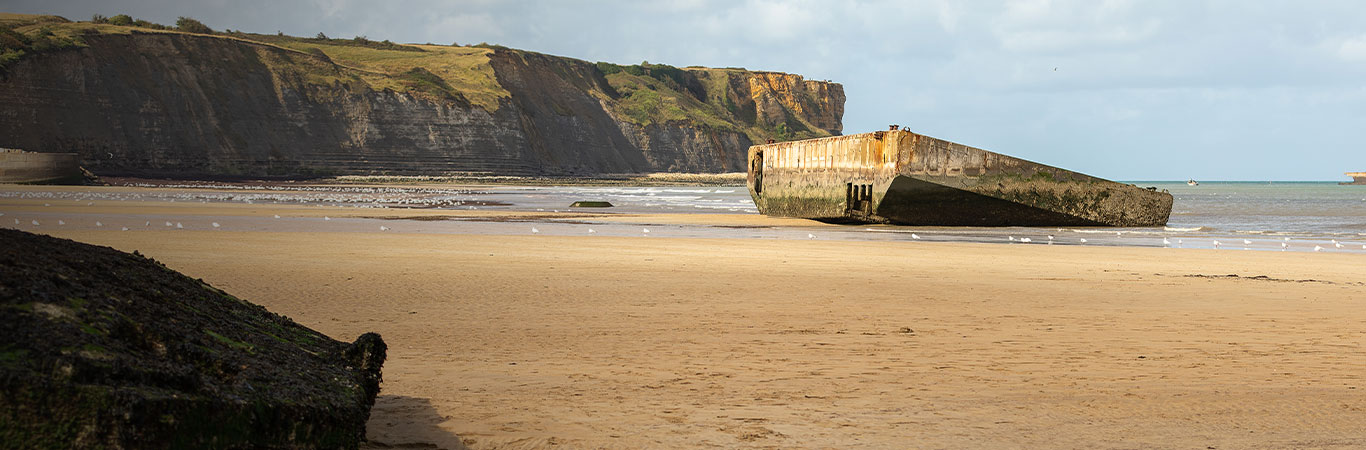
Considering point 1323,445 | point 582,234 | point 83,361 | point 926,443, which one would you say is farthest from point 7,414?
point 582,234

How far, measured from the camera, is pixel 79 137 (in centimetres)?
7175

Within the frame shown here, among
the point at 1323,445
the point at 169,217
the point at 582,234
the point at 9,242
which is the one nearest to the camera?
the point at 9,242

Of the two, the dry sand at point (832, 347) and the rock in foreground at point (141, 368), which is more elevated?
the rock in foreground at point (141, 368)

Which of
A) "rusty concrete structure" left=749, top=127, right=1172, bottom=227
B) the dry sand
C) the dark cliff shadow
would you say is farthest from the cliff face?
the dark cliff shadow

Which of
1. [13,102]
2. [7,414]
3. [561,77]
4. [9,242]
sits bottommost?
[7,414]

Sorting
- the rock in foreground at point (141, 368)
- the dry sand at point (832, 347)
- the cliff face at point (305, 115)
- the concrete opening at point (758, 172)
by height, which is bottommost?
the dry sand at point (832, 347)

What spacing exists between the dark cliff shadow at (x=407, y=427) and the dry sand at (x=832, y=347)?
0.6 inches

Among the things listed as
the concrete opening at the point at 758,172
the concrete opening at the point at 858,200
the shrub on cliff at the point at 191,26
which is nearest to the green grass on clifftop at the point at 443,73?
the shrub on cliff at the point at 191,26

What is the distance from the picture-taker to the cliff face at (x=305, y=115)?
73.3 metres

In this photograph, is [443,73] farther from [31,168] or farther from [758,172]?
[758,172]

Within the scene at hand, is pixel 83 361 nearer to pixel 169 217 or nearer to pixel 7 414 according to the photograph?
pixel 7 414

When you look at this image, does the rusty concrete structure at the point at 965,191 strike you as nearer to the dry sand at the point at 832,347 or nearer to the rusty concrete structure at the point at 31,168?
the dry sand at the point at 832,347

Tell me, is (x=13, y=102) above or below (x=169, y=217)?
above

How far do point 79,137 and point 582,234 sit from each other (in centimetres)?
6455
